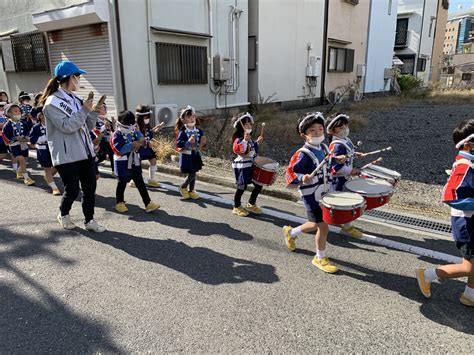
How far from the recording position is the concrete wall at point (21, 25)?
11798 mm

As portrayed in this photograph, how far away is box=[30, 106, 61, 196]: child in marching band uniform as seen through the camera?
5.69 meters

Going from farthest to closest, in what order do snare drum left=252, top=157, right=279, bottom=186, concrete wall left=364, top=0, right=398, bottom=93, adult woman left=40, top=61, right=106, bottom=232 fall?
concrete wall left=364, top=0, right=398, bottom=93, snare drum left=252, top=157, right=279, bottom=186, adult woman left=40, top=61, right=106, bottom=232

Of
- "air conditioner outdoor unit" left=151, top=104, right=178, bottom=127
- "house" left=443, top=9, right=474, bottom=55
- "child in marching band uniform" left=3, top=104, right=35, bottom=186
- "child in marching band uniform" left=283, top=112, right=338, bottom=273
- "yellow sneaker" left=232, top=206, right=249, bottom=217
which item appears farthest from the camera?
"house" left=443, top=9, right=474, bottom=55

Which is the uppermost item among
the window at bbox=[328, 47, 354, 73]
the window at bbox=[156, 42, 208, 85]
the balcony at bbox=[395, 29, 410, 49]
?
the balcony at bbox=[395, 29, 410, 49]

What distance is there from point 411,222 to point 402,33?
3163 centimetres

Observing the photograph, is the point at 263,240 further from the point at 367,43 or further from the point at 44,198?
the point at 367,43

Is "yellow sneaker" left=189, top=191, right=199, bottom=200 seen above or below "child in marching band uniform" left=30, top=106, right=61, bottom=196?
below

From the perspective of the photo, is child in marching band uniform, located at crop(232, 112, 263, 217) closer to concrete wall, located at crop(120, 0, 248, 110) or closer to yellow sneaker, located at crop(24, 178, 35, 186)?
yellow sneaker, located at crop(24, 178, 35, 186)

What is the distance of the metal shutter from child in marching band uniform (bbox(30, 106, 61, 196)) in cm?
418

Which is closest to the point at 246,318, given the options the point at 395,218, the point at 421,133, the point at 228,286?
the point at 228,286

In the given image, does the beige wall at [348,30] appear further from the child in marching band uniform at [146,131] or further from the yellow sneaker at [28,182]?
the yellow sneaker at [28,182]

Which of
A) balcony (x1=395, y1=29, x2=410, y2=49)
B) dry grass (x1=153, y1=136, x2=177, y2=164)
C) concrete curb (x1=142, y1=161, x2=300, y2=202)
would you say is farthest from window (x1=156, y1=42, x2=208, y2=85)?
balcony (x1=395, y1=29, x2=410, y2=49)

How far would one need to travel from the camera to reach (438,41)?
3578 centimetres

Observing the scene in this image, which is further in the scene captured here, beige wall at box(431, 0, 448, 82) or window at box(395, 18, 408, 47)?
beige wall at box(431, 0, 448, 82)
